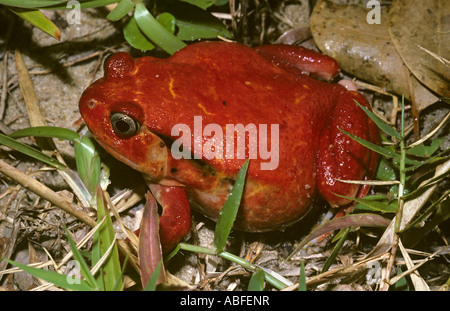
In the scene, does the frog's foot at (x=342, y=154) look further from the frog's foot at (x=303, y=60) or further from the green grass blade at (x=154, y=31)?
the green grass blade at (x=154, y=31)

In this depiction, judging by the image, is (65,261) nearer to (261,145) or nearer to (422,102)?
(261,145)

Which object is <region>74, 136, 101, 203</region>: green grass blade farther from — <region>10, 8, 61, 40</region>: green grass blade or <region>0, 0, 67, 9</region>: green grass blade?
<region>0, 0, 67, 9</region>: green grass blade

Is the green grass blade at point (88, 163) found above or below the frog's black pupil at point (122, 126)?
below

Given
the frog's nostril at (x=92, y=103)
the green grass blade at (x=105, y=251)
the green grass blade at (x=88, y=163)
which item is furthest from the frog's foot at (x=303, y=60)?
the green grass blade at (x=105, y=251)

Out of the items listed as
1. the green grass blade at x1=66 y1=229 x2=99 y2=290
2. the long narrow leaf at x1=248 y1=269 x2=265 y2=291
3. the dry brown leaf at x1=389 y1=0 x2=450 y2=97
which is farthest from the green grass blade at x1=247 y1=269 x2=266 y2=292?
the dry brown leaf at x1=389 y1=0 x2=450 y2=97

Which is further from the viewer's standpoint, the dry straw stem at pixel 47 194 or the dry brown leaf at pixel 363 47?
the dry brown leaf at pixel 363 47
